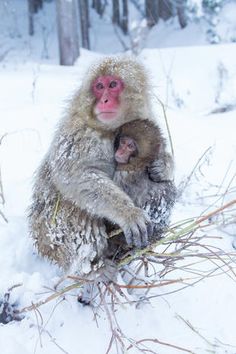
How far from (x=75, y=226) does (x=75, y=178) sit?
24cm

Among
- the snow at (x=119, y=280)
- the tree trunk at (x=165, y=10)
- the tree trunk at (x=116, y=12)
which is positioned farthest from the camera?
the tree trunk at (x=116, y=12)

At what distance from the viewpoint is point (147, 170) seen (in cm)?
281

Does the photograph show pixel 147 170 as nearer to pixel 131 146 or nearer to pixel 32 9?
pixel 131 146

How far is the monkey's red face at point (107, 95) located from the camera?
8.86ft

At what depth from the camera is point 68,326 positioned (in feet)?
8.97

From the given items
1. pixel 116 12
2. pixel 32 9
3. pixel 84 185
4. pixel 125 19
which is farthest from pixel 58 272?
pixel 32 9

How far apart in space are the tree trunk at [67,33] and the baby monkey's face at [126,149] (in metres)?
6.73

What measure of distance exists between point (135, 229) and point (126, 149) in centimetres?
41

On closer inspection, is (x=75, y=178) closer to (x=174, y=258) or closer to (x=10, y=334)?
(x=174, y=258)

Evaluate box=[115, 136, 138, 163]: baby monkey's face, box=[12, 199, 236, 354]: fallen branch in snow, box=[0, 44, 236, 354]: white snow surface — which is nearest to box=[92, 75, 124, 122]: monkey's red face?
box=[115, 136, 138, 163]: baby monkey's face

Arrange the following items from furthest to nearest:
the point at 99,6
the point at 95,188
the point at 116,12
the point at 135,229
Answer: the point at 99,6, the point at 116,12, the point at 95,188, the point at 135,229

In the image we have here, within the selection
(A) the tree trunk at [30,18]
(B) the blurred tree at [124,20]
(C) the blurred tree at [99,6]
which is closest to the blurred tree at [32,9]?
(A) the tree trunk at [30,18]

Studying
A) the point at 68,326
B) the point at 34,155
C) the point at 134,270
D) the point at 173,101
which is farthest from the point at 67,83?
the point at 68,326

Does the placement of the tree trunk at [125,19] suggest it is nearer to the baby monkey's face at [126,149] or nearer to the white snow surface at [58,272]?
the white snow surface at [58,272]
